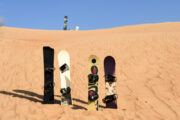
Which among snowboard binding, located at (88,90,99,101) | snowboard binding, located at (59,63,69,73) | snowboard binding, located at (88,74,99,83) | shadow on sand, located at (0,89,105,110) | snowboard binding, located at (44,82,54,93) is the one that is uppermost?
snowboard binding, located at (59,63,69,73)

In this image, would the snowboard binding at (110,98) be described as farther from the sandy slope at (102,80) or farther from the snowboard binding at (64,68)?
the snowboard binding at (64,68)

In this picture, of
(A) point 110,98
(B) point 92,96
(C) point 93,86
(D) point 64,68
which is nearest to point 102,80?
(A) point 110,98

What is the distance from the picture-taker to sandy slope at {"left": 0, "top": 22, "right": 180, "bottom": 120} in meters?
5.05

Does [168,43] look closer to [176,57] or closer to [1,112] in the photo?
[176,57]

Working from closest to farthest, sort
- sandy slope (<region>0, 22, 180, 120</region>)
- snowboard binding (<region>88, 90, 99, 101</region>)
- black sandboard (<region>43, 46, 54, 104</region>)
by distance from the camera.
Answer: sandy slope (<region>0, 22, 180, 120</region>) < snowboard binding (<region>88, 90, 99, 101</region>) < black sandboard (<region>43, 46, 54, 104</region>)

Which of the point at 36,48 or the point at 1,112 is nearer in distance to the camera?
the point at 1,112

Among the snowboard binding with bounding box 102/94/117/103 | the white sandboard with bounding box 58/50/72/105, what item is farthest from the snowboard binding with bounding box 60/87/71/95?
the snowboard binding with bounding box 102/94/117/103

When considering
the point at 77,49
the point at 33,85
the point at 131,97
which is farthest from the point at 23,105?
the point at 77,49

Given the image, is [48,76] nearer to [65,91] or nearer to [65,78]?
[65,78]

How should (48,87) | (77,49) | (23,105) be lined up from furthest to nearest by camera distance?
(77,49) < (48,87) < (23,105)

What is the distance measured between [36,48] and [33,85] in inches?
240

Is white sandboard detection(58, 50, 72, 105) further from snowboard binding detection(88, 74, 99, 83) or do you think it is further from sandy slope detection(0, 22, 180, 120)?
snowboard binding detection(88, 74, 99, 83)

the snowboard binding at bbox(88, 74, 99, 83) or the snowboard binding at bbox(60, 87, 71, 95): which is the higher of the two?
the snowboard binding at bbox(88, 74, 99, 83)

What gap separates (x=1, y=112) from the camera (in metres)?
4.77
